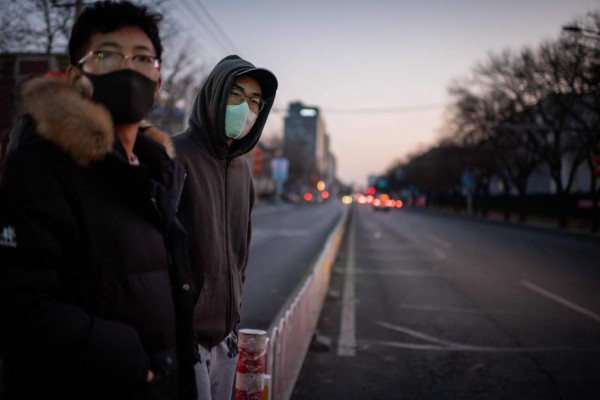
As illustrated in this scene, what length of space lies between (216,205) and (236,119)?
48cm

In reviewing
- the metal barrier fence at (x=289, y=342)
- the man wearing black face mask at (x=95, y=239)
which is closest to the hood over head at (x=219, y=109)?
the man wearing black face mask at (x=95, y=239)

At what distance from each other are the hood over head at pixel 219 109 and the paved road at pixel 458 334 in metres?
3.01

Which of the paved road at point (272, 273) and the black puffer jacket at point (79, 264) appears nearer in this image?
the black puffer jacket at point (79, 264)

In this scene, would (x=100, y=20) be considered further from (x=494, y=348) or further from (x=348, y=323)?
(x=348, y=323)

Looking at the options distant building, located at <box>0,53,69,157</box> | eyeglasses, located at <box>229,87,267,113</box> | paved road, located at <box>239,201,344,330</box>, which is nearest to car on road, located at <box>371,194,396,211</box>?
paved road, located at <box>239,201,344,330</box>

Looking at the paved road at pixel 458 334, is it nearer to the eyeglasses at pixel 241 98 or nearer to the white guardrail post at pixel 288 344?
the white guardrail post at pixel 288 344

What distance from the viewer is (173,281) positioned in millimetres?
1787

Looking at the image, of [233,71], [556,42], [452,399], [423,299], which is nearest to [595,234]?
[556,42]

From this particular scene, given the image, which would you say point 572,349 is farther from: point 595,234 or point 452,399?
point 595,234

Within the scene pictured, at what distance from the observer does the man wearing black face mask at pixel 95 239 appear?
1.40 metres

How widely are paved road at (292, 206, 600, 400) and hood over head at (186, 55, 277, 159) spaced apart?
3.01m

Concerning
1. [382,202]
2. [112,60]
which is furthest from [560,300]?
[382,202]

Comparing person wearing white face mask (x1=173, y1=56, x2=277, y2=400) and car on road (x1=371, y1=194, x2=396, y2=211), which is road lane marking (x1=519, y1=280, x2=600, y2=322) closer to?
person wearing white face mask (x1=173, y1=56, x2=277, y2=400)

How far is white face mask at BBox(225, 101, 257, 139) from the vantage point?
2.63m
